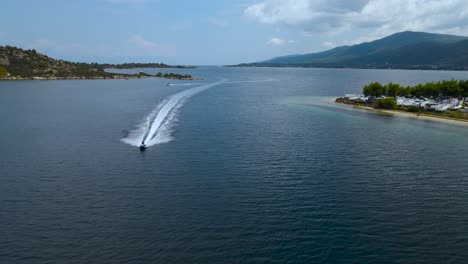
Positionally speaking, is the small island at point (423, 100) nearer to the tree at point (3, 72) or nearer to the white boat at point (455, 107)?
the white boat at point (455, 107)

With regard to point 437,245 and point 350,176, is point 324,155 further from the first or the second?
point 437,245

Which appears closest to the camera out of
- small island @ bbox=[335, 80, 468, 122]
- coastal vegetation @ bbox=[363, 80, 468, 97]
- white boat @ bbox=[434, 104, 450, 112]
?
white boat @ bbox=[434, 104, 450, 112]

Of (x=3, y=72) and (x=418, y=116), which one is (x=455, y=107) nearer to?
(x=418, y=116)

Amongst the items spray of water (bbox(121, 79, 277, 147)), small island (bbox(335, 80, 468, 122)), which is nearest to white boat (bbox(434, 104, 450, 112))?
small island (bbox(335, 80, 468, 122))

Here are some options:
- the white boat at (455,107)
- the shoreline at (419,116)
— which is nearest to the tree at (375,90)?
the shoreline at (419,116)

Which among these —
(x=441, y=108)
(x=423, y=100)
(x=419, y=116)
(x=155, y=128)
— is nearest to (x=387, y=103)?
(x=423, y=100)

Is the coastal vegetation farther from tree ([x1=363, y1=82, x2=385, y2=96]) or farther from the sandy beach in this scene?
the sandy beach
